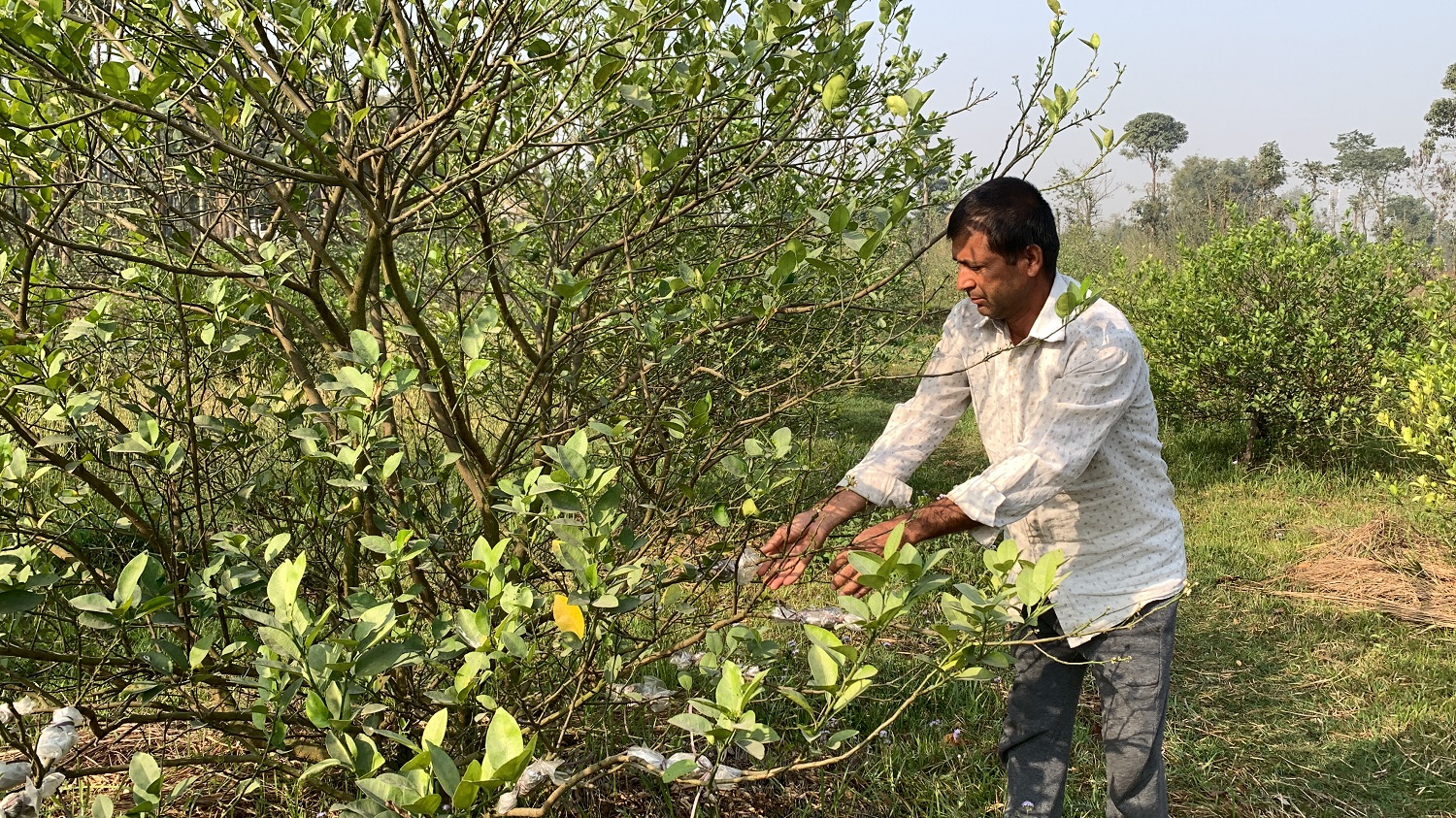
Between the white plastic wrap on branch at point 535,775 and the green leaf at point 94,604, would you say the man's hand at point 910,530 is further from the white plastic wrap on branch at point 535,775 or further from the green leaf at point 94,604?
the green leaf at point 94,604

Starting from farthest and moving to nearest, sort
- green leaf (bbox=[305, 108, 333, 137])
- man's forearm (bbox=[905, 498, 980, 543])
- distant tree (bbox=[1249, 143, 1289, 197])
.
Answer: distant tree (bbox=[1249, 143, 1289, 197]), man's forearm (bbox=[905, 498, 980, 543]), green leaf (bbox=[305, 108, 333, 137])

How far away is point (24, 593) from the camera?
1.29m

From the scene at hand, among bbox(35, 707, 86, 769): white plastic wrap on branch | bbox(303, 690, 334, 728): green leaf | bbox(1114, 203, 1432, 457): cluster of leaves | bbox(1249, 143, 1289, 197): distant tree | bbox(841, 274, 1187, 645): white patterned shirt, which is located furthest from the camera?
bbox(1249, 143, 1289, 197): distant tree

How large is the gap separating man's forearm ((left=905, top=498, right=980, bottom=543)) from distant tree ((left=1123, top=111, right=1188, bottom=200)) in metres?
43.5

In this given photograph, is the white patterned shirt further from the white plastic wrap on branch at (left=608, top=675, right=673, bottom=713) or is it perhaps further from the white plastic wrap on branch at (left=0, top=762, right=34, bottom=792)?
the white plastic wrap on branch at (left=0, top=762, right=34, bottom=792)

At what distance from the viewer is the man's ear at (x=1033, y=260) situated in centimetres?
212

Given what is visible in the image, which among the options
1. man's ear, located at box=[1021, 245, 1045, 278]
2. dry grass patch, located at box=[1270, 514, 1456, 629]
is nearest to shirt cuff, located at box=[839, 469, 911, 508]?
man's ear, located at box=[1021, 245, 1045, 278]

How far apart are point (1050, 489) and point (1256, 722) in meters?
2.35

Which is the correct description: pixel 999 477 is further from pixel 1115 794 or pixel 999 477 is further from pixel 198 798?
pixel 198 798

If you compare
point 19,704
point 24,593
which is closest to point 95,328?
point 24,593

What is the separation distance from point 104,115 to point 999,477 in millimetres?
1773

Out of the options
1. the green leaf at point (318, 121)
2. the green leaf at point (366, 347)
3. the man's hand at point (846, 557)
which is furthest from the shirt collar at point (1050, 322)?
the green leaf at point (318, 121)

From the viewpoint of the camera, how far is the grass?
2.94 meters

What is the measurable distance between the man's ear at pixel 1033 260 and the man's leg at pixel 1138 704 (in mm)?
788
